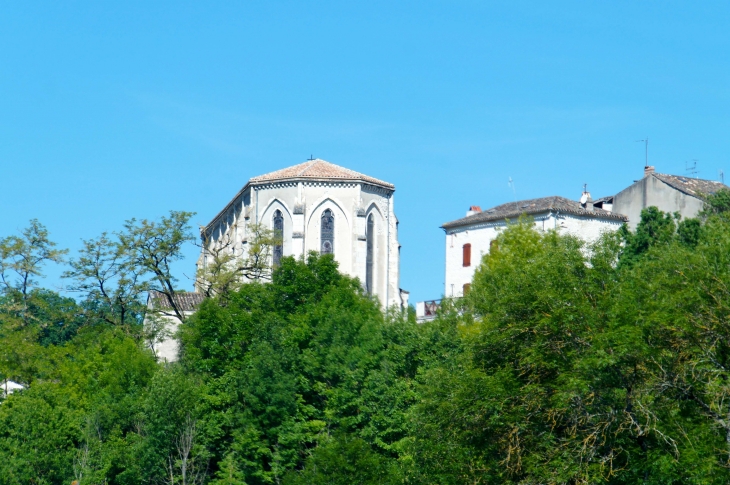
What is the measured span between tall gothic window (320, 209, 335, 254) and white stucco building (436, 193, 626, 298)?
22.5 feet

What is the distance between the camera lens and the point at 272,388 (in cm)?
4097

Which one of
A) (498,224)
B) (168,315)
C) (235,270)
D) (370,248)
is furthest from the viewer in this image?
(370,248)

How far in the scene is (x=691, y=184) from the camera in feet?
196

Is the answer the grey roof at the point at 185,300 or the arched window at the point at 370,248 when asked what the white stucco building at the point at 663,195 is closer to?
the arched window at the point at 370,248

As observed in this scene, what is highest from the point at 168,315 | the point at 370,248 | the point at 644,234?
the point at 370,248

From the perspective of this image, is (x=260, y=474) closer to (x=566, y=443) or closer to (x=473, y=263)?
(x=566, y=443)

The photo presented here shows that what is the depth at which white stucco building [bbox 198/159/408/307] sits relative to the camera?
68.6 meters

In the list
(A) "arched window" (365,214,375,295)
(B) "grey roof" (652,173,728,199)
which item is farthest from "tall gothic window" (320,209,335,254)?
(B) "grey roof" (652,173,728,199)

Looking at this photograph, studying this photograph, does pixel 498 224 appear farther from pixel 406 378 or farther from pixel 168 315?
pixel 406 378

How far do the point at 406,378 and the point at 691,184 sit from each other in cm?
2426

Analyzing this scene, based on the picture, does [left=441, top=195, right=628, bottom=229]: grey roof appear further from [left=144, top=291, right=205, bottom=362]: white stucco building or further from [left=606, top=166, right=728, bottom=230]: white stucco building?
[left=144, top=291, right=205, bottom=362]: white stucco building

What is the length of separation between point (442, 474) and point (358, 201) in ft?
129

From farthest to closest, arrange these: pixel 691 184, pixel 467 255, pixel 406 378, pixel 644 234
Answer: pixel 467 255 < pixel 691 184 < pixel 644 234 < pixel 406 378

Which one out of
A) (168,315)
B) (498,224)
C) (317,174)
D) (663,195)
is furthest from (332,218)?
(663,195)
